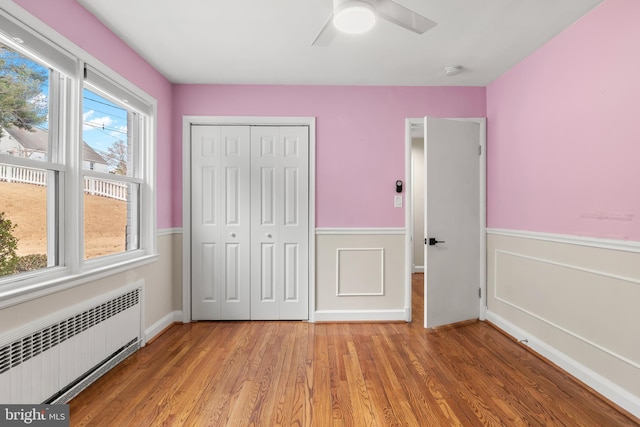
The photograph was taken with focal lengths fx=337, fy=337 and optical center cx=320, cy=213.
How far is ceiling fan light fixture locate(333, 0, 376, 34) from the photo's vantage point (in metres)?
1.63

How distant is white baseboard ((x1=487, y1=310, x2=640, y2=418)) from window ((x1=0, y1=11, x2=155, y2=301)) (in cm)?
335

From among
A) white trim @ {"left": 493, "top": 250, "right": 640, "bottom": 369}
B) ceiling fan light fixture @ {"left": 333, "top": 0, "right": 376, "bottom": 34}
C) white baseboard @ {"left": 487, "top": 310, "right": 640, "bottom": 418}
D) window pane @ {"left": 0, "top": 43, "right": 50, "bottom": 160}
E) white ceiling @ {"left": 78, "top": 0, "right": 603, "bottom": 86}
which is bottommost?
white baseboard @ {"left": 487, "top": 310, "right": 640, "bottom": 418}

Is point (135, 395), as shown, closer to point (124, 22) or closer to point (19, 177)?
point (19, 177)

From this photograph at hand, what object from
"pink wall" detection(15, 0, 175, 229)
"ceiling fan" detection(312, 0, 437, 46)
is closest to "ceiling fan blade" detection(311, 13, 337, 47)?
"ceiling fan" detection(312, 0, 437, 46)

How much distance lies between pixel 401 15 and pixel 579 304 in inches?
89.0

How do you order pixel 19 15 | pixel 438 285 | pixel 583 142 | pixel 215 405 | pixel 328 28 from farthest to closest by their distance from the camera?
pixel 438 285, pixel 583 142, pixel 215 405, pixel 328 28, pixel 19 15

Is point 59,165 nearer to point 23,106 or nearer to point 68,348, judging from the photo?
point 23,106

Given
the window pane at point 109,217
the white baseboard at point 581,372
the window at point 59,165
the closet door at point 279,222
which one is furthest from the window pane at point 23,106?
the white baseboard at point 581,372

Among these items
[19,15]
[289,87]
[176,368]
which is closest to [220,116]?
[289,87]

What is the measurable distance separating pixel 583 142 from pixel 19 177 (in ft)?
11.6

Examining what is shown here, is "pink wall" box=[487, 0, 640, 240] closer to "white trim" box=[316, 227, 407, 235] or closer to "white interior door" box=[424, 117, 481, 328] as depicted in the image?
"white interior door" box=[424, 117, 481, 328]

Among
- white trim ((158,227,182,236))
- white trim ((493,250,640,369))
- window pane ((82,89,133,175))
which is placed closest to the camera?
white trim ((493,250,640,369))

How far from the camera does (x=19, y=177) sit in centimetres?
184

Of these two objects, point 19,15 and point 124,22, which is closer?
point 19,15
